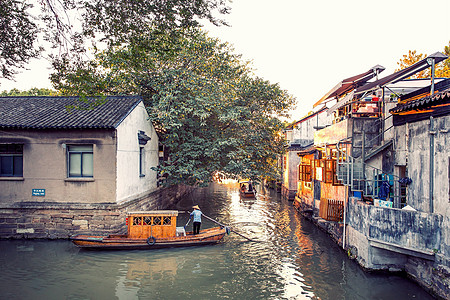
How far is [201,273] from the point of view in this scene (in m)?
11.6

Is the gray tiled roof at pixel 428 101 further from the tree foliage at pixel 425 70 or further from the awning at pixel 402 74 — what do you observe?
the tree foliage at pixel 425 70

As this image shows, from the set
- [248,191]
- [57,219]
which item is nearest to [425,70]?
[248,191]

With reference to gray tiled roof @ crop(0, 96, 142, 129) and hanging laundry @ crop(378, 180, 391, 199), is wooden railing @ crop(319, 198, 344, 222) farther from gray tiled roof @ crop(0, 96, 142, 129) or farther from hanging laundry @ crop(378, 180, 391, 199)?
gray tiled roof @ crop(0, 96, 142, 129)

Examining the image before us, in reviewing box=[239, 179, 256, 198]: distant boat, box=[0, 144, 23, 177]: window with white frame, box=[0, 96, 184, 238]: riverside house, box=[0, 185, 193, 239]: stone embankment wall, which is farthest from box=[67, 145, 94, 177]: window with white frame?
box=[239, 179, 256, 198]: distant boat

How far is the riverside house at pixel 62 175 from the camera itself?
1507 centimetres

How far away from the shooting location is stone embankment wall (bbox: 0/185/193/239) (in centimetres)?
1492

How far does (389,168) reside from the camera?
13266 millimetres

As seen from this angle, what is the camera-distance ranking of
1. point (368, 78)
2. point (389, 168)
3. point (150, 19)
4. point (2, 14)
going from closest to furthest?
1. point (2, 14)
2. point (150, 19)
3. point (389, 168)
4. point (368, 78)

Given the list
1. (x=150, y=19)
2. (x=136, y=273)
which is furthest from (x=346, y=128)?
(x=136, y=273)

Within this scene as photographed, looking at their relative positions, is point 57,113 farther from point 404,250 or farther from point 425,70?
point 425,70

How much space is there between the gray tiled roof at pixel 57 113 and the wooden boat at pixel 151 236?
14.7 feet

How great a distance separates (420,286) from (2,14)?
46.1 feet

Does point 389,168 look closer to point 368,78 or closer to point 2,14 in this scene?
point 368,78

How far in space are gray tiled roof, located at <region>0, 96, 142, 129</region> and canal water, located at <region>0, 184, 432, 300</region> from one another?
18.1 feet
